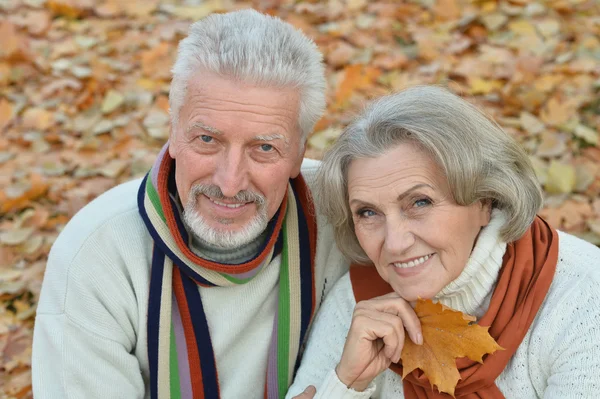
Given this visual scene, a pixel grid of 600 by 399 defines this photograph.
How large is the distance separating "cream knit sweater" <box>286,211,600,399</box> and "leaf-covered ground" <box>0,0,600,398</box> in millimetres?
1288

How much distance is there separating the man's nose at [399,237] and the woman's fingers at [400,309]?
0.20 m

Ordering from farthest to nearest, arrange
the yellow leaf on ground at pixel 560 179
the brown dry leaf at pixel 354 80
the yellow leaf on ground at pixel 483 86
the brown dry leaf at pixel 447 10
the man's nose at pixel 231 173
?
the brown dry leaf at pixel 447 10
the brown dry leaf at pixel 354 80
the yellow leaf on ground at pixel 483 86
the yellow leaf on ground at pixel 560 179
the man's nose at pixel 231 173

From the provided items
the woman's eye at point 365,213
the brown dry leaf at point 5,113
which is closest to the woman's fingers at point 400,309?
the woman's eye at point 365,213

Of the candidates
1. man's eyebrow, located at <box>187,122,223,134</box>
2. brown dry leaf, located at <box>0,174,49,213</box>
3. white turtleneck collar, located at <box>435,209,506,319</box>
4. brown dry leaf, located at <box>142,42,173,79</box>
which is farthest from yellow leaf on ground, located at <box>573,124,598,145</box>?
brown dry leaf, located at <box>0,174,49,213</box>

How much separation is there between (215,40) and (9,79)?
3482 millimetres

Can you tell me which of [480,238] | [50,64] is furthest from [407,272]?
[50,64]

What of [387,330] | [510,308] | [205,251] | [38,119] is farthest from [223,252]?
[38,119]

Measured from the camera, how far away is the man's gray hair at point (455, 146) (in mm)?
2203

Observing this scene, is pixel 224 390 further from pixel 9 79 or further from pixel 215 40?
pixel 9 79

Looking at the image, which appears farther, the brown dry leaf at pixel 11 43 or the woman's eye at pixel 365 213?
the brown dry leaf at pixel 11 43

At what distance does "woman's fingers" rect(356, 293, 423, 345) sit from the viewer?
2.31 m

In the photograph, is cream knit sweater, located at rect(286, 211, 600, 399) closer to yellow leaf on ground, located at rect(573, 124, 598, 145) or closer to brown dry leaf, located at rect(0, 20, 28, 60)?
yellow leaf on ground, located at rect(573, 124, 598, 145)

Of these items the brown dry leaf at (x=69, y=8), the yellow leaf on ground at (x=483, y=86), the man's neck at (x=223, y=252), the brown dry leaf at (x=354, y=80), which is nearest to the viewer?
the man's neck at (x=223, y=252)

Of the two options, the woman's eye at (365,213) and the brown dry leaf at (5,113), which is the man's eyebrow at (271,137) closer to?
the woman's eye at (365,213)
